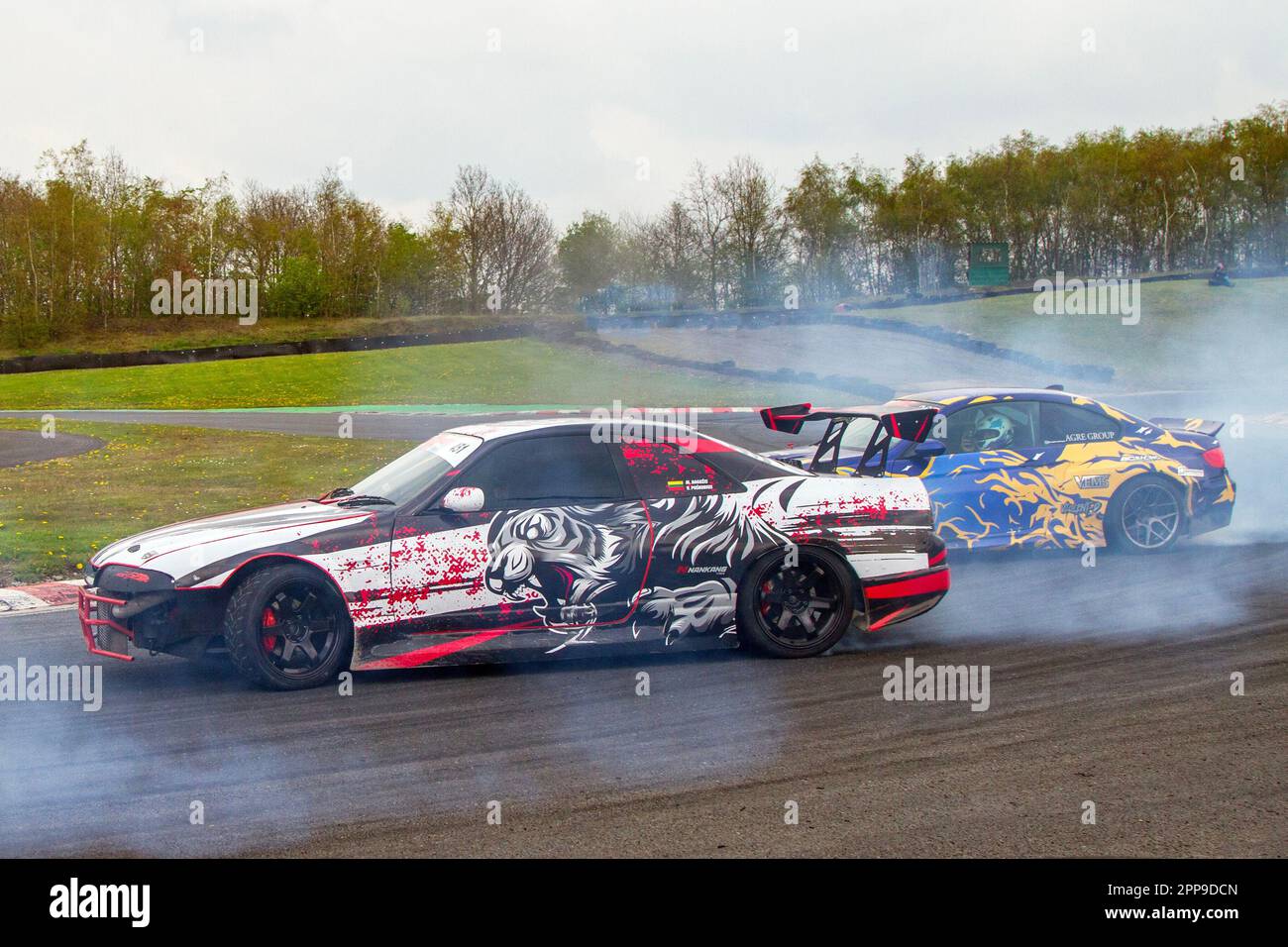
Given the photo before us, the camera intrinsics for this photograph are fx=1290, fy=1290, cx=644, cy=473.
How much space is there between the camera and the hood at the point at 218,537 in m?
6.57

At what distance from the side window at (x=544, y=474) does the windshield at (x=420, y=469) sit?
0.16 meters

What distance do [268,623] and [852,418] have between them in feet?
14.0

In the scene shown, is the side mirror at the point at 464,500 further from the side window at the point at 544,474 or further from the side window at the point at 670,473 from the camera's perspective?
the side window at the point at 670,473

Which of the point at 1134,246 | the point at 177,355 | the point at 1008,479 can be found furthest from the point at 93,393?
the point at 1134,246

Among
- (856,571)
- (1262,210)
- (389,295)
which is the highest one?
(1262,210)

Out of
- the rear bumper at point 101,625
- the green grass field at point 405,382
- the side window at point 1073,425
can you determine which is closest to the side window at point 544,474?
the rear bumper at point 101,625

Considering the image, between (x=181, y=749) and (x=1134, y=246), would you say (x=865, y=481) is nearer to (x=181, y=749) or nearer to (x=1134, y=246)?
(x=181, y=749)

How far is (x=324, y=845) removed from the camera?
4441 mm

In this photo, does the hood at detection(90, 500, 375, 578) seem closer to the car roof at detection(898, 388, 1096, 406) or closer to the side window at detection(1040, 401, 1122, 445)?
the car roof at detection(898, 388, 1096, 406)

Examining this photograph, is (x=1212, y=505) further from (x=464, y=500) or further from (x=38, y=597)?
(x=38, y=597)

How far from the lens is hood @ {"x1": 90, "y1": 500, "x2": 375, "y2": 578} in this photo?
6574 mm

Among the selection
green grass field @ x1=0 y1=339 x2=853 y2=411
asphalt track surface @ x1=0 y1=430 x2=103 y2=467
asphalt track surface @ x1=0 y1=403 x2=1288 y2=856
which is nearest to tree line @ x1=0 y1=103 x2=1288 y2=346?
green grass field @ x1=0 y1=339 x2=853 y2=411

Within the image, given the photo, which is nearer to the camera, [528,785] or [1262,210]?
[528,785]
